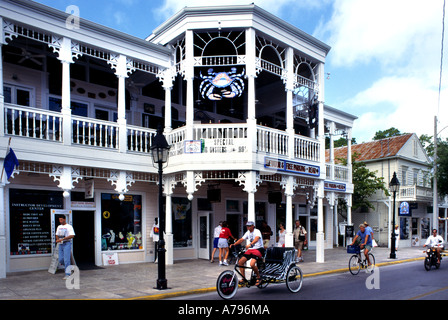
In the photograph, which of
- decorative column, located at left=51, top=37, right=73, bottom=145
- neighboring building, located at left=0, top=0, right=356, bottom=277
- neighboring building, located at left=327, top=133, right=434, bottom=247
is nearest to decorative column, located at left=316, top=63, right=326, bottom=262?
neighboring building, located at left=0, top=0, right=356, bottom=277

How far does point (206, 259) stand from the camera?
1703 cm

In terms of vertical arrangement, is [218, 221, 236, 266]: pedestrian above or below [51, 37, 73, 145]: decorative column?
below

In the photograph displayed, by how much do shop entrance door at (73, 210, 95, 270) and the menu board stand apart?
A: 2185 mm

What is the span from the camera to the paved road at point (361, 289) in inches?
360

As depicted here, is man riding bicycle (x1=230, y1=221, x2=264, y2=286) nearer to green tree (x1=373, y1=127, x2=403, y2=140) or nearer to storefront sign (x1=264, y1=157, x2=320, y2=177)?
storefront sign (x1=264, y1=157, x2=320, y2=177)

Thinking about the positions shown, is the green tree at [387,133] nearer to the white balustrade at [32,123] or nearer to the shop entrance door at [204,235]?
the shop entrance door at [204,235]

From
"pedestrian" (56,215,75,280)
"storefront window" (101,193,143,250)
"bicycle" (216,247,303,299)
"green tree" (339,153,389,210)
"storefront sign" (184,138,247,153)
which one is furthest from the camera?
"green tree" (339,153,389,210)

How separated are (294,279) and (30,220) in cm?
886

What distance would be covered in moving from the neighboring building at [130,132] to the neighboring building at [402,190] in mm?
13491

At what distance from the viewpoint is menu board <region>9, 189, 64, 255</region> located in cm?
1269

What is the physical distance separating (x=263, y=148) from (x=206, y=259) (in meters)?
5.82

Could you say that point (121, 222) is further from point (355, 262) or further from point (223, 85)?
point (355, 262)

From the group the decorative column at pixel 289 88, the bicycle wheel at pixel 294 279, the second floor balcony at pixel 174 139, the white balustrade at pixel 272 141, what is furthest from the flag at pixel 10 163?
the decorative column at pixel 289 88
